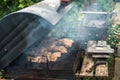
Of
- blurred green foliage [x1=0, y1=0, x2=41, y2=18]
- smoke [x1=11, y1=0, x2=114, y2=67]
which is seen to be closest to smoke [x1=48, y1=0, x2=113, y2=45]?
smoke [x1=11, y1=0, x2=114, y2=67]

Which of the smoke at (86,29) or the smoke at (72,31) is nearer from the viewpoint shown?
the smoke at (72,31)

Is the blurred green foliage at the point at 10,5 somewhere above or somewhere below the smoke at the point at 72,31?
above

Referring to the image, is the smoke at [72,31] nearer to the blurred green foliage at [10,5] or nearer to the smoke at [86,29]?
the smoke at [86,29]

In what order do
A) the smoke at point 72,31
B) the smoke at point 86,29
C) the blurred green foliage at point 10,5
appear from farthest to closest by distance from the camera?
1. the blurred green foliage at point 10,5
2. the smoke at point 86,29
3. the smoke at point 72,31

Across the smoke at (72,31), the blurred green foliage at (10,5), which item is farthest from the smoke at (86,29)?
the blurred green foliage at (10,5)

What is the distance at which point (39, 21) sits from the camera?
588 centimetres

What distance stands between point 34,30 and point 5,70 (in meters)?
1.21

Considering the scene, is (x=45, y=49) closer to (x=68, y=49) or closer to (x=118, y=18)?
(x=68, y=49)

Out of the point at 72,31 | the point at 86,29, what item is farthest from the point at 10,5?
the point at 86,29

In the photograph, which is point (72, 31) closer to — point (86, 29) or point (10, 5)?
point (86, 29)

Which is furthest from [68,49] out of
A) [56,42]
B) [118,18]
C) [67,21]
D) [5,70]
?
[118,18]

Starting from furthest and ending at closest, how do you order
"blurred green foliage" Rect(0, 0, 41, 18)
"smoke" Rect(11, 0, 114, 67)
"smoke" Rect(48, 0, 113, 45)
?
"blurred green foliage" Rect(0, 0, 41, 18)
"smoke" Rect(48, 0, 113, 45)
"smoke" Rect(11, 0, 114, 67)

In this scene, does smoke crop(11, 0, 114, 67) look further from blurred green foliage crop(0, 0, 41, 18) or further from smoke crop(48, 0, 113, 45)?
blurred green foliage crop(0, 0, 41, 18)

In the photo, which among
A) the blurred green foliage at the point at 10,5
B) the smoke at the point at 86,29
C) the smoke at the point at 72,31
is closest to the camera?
the smoke at the point at 72,31
